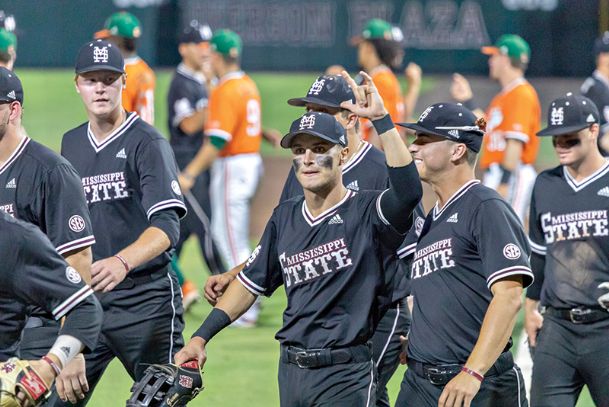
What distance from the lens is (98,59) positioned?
A: 6109mm

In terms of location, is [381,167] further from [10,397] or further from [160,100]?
[160,100]

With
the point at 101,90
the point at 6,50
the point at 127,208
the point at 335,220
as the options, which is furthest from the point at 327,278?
the point at 6,50

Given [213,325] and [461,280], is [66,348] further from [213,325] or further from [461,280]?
[461,280]

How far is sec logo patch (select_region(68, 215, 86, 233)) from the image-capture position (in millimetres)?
5328

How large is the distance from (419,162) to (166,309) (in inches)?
64.9

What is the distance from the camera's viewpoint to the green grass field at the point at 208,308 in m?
7.86

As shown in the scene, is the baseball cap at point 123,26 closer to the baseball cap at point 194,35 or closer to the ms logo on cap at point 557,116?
the baseball cap at point 194,35

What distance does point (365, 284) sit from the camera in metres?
5.19

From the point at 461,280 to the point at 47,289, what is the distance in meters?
1.71

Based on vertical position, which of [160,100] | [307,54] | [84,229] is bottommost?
[160,100]

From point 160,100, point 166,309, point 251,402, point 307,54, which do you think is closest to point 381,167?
point 166,309

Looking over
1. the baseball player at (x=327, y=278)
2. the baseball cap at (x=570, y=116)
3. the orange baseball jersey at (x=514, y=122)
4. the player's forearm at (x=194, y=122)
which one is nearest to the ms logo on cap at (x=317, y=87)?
the baseball player at (x=327, y=278)

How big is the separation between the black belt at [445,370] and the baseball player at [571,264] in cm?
108

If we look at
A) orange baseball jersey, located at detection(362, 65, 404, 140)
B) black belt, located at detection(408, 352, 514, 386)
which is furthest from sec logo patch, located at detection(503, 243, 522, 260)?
orange baseball jersey, located at detection(362, 65, 404, 140)
